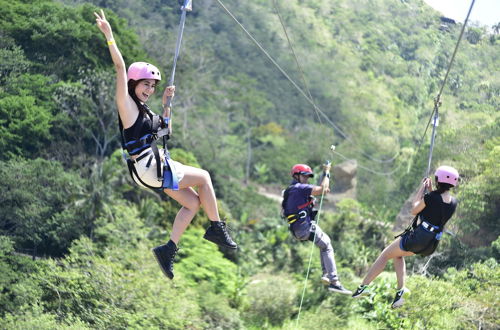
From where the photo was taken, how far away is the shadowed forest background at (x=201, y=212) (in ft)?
→ 65.4

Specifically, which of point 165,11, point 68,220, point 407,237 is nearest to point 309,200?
point 407,237

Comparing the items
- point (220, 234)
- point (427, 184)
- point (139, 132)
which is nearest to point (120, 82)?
point (139, 132)

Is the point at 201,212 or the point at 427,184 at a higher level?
the point at 427,184

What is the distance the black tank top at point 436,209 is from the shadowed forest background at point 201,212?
11.8 metres

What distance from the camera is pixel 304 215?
888 cm

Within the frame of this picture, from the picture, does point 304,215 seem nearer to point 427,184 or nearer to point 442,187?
point 427,184

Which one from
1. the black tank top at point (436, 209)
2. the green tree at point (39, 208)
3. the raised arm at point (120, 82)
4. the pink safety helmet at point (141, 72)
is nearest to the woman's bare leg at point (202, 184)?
the raised arm at point (120, 82)

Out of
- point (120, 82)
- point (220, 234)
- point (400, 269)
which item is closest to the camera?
point (120, 82)

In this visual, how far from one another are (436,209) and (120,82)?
11.9ft

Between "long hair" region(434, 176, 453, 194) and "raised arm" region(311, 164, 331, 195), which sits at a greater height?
"long hair" region(434, 176, 453, 194)

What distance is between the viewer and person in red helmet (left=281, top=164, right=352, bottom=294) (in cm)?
870

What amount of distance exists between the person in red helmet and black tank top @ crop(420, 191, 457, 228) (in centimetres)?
157

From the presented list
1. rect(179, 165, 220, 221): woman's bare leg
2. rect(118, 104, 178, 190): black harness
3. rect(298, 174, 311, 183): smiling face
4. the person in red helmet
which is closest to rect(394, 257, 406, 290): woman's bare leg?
the person in red helmet

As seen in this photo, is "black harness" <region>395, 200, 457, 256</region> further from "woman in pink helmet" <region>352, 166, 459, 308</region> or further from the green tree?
the green tree
